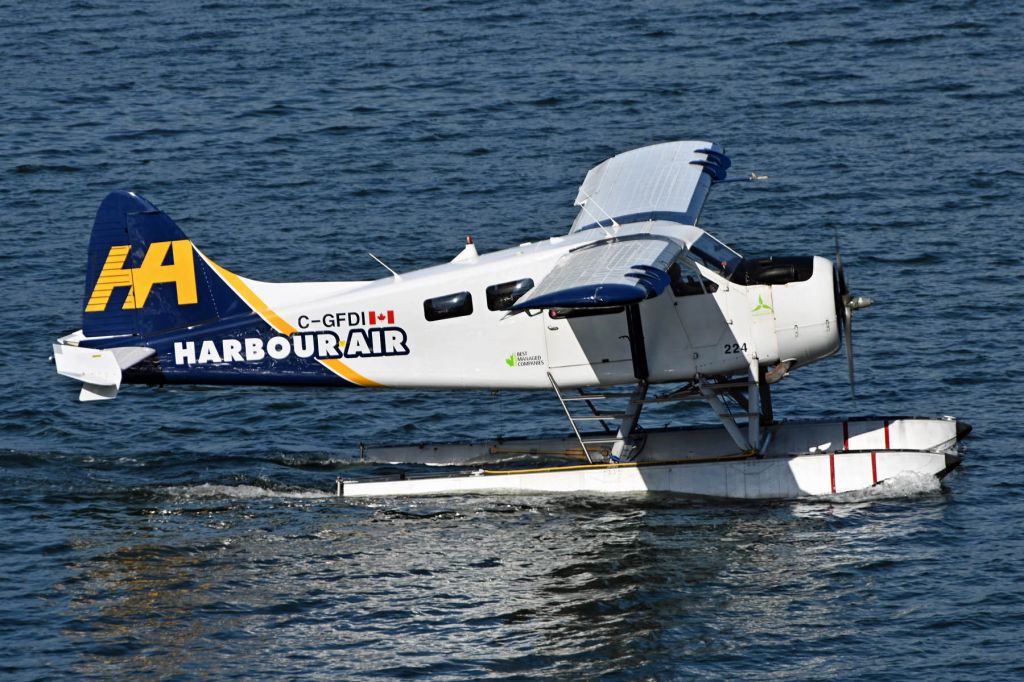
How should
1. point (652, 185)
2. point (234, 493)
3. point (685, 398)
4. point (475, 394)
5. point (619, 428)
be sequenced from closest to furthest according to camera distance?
point (685, 398), point (234, 493), point (619, 428), point (652, 185), point (475, 394)

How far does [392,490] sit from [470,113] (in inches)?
798

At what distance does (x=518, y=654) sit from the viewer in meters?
16.8

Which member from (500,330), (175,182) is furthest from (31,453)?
(175,182)

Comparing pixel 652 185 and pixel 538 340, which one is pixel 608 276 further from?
pixel 652 185

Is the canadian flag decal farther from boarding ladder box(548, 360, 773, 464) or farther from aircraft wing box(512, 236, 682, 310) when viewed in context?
aircraft wing box(512, 236, 682, 310)

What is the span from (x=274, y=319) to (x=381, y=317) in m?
1.53

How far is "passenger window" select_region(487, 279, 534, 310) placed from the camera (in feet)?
68.4

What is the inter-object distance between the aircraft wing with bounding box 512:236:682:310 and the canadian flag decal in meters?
2.51

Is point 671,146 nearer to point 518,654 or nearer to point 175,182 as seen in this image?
point 518,654

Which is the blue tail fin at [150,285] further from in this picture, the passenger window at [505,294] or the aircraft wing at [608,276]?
the aircraft wing at [608,276]

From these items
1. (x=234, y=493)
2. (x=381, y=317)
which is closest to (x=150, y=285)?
(x=234, y=493)

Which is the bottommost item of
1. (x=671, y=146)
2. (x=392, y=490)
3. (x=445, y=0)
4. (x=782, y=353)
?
(x=392, y=490)

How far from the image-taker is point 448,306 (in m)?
21.2

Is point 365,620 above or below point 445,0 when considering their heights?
below
